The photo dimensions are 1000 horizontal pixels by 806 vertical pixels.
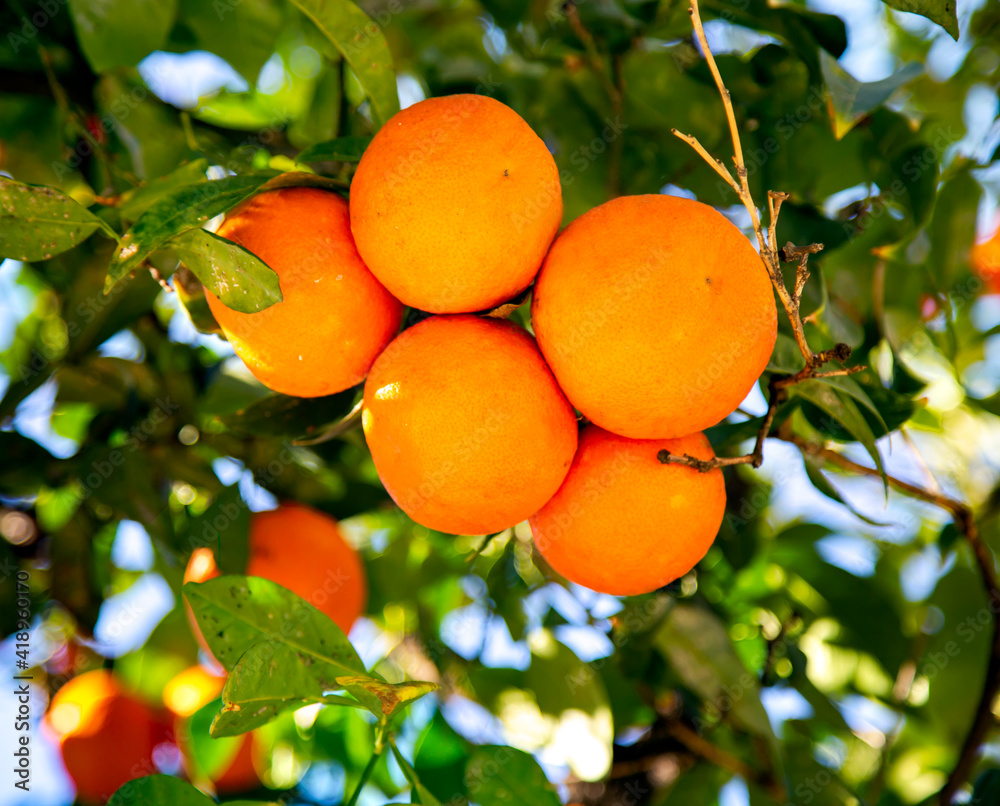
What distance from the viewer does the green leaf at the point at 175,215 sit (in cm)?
75

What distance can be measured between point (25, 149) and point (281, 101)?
0.61 m

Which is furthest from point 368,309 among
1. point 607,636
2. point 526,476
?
point 607,636

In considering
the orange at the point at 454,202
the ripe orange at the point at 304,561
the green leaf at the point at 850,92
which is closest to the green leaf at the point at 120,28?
the orange at the point at 454,202

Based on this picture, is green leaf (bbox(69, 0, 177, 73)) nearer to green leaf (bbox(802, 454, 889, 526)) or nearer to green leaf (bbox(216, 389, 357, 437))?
green leaf (bbox(216, 389, 357, 437))

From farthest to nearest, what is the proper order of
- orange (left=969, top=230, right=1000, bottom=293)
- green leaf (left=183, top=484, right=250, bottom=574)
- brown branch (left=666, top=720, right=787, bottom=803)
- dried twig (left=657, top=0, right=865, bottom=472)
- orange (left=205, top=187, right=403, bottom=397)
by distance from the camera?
orange (left=969, top=230, right=1000, bottom=293) → brown branch (left=666, top=720, right=787, bottom=803) → green leaf (left=183, top=484, right=250, bottom=574) → orange (left=205, top=187, right=403, bottom=397) → dried twig (left=657, top=0, right=865, bottom=472)

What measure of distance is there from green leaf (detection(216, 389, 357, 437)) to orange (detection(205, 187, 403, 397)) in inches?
8.5

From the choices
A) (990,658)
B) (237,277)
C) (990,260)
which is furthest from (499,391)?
(990,260)

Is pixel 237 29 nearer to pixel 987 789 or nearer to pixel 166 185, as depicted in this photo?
pixel 166 185

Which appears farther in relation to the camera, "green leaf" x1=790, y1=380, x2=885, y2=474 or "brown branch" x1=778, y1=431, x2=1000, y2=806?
A: "brown branch" x1=778, y1=431, x2=1000, y2=806

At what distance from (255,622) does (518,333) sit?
43cm

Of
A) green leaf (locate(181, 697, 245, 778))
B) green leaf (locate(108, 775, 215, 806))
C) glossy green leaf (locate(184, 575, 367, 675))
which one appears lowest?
green leaf (locate(181, 697, 245, 778))

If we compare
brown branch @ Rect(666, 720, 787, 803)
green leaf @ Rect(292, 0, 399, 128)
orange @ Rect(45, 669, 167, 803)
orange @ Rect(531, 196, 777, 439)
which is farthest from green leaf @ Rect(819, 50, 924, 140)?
orange @ Rect(45, 669, 167, 803)

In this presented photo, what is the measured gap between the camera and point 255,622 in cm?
91

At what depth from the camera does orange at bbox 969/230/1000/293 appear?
1.99 m
